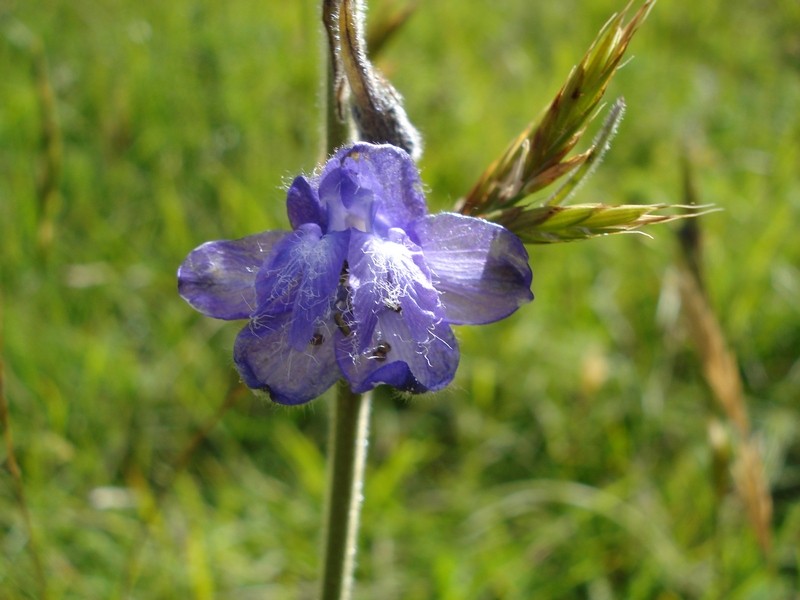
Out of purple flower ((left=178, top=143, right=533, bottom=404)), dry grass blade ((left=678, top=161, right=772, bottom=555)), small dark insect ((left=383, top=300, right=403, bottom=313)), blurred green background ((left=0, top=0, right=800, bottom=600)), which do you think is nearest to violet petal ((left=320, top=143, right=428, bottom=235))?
purple flower ((left=178, top=143, right=533, bottom=404))

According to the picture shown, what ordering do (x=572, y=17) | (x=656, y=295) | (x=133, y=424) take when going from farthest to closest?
(x=572, y=17) < (x=656, y=295) < (x=133, y=424)

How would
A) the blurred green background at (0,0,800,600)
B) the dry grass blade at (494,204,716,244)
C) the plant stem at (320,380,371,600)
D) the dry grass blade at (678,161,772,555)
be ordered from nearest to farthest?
the dry grass blade at (494,204,716,244) < the plant stem at (320,380,371,600) < the dry grass blade at (678,161,772,555) < the blurred green background at (0,0,800,600)

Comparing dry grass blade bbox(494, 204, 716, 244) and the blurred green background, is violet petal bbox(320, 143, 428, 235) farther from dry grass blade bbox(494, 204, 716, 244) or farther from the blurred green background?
the blurred green background

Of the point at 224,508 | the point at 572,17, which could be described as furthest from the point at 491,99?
the point at 224,508

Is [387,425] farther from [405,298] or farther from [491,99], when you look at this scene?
[491,99]

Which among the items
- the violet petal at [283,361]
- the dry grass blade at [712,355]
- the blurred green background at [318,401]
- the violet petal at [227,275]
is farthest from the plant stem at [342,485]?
the dry grass blade at [712,355]

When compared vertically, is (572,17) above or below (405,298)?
above
